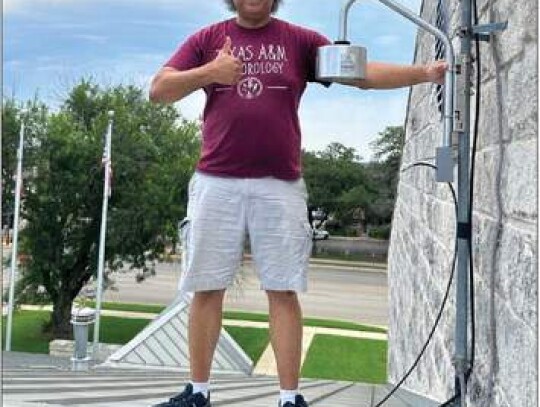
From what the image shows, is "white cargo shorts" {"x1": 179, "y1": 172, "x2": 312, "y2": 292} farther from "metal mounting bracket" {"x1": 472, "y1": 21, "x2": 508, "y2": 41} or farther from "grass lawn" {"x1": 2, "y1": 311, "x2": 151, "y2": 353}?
"grass lawn" {"x1": 2, "y1": 311, "x2": 151, "y2": 353}

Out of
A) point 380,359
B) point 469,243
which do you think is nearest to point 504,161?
point 469,243

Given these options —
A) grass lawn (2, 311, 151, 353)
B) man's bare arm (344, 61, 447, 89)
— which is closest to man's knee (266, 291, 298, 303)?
man's bare arm (344, 61, 447, 89)

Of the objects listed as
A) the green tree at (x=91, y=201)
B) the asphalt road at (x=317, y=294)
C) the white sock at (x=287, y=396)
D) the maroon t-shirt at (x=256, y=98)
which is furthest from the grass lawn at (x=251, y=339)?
the maroon t-shirt at (x=256, y=98)

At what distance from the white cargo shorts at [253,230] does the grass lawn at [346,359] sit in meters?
12.6

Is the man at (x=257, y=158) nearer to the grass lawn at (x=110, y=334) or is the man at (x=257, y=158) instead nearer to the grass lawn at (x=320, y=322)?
the grass lawn at (x=110, y=334)

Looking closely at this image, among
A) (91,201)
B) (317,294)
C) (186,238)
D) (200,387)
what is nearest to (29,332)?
(91,201)

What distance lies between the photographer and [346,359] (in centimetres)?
1723

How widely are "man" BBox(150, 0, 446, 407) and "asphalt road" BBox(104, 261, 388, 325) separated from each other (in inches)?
745

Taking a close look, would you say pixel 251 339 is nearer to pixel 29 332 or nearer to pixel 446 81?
pixel 29 332

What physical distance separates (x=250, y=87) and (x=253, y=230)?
42 centimetres

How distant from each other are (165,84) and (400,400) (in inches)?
97.6

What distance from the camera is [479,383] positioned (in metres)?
2.30

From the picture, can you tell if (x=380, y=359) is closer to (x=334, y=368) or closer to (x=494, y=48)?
(x=334, y=368)

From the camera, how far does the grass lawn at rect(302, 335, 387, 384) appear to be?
15.4m
